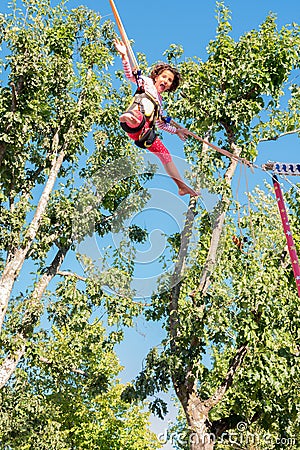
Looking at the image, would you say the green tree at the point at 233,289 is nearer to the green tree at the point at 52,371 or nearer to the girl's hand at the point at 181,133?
the green tree at the point at 52,371

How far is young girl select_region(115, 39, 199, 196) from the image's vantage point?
5.52 m

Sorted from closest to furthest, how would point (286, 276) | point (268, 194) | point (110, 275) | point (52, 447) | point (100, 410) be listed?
point (110, 275)
point (286, 276)
point (52, 447)
point (268, 194)
point (100, 410)

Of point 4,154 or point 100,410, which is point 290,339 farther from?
point 100,410

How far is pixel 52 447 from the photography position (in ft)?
52.0

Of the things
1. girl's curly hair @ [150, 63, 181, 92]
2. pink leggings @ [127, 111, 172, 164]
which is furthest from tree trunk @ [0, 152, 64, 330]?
girl's curly hair @ [150, 63, 181, 92]

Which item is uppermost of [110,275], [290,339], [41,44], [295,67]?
[41,44]

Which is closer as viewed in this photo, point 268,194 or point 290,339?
point 290,339

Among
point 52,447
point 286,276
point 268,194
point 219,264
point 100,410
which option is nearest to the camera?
point 219,264

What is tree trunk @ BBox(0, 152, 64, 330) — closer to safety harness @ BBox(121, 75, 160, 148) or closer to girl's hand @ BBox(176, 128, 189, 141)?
girl's hand @ BBox(176, 128, 189, 141)

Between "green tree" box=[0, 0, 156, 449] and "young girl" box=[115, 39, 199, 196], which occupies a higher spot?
"green tree" box=[0, 0, 156, 449]

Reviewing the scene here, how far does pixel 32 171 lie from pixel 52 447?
7004 mm

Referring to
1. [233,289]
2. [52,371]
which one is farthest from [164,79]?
[52,371]

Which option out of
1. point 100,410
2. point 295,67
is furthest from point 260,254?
point 100,410

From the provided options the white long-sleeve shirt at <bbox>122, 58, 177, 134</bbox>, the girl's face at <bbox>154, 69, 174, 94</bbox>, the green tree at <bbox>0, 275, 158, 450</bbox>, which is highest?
the green tree at <bbox>0, 275, 158, 450</bbox>
